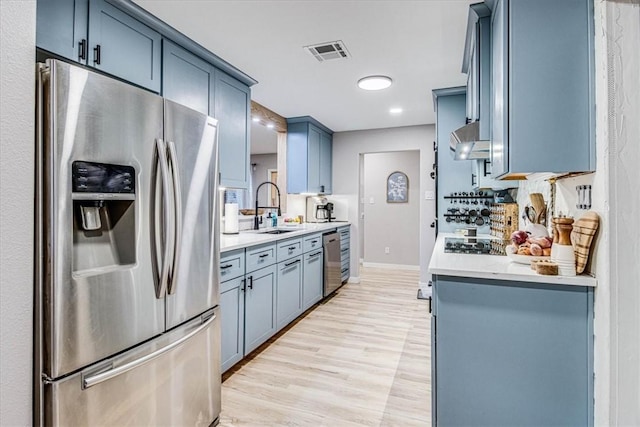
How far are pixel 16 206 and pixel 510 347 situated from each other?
1.80 meters

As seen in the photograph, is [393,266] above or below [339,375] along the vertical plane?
above

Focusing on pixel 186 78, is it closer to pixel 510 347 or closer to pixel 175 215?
pixel 175 215

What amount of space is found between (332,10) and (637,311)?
1986mm

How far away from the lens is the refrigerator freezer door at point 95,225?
1.04m

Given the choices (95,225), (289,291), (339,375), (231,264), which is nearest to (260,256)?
(231,264)

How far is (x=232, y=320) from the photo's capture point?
2.27 metres

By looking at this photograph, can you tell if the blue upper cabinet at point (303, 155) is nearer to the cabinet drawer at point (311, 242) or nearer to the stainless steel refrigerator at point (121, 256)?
the cabinet drawer at point (311, 242)

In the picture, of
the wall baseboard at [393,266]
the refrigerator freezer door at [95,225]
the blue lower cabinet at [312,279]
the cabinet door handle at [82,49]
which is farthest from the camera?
the wall baseboard at [393,266]

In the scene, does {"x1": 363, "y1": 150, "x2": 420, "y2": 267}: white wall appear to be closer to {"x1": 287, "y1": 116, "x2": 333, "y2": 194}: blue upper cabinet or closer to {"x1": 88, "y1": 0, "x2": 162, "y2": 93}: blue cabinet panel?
{"x1": 287, "y1": 116, "x2": 333, "y2": 194}: blue upper cabinet

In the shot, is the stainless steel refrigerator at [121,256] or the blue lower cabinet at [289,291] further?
the blue lower cabinet at [289,291]

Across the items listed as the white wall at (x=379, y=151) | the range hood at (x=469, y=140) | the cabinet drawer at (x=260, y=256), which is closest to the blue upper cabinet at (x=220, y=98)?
the cabinet drawer at (x=260, y=256)

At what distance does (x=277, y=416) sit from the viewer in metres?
1.86

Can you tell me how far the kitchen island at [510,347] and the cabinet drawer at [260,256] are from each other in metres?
1.35

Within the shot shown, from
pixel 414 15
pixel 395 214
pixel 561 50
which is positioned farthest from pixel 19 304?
pixel 395 214
